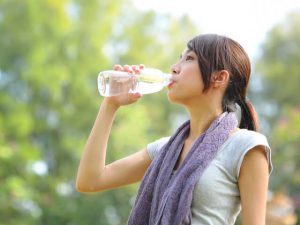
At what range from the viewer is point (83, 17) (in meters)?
14.2

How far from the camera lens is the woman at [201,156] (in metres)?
1.78

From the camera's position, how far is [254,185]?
1.77 m

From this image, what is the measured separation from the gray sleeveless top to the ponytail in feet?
0.56

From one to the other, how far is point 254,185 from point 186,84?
34 centimetres

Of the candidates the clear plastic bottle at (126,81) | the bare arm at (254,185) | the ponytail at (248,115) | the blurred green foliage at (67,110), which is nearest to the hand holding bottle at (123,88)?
the clear plastic bottle at (126,81)

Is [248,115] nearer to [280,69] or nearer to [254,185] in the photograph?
[254,185]

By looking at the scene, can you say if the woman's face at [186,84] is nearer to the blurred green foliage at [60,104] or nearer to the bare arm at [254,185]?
the bare arm at [254,185]

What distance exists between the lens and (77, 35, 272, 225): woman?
→ 1.78 metres

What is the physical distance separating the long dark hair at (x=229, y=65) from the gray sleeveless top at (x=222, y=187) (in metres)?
0.18

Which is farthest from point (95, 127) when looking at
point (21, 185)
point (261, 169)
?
point (21, 185)

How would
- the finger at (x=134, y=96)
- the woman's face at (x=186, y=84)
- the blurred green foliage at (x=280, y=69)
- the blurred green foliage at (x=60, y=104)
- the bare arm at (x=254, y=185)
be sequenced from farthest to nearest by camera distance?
the blurred green foliage at (x=280, y=69) → the blurred green foliage at (x=60, y=104) → the finger at (x=134, y=96) → the woman's face at (x=186, y=84) → the bare arm at (x=254, y=185)

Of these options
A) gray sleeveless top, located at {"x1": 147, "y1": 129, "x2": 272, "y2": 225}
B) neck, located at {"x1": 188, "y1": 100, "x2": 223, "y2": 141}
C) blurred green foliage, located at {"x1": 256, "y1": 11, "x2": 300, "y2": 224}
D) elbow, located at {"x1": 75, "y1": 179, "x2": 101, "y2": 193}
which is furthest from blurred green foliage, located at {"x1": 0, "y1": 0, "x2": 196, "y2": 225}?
gray sleeveless top, located at {"x1": 147, "y1": 129, "x2": 272, "y2": 225}

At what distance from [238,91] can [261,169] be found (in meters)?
0.30

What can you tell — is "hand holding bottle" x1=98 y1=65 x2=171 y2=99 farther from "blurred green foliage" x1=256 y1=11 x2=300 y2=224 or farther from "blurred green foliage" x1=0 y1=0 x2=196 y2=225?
"blurred green foliage" x1=256 y1=11 x2=300 y2=224
